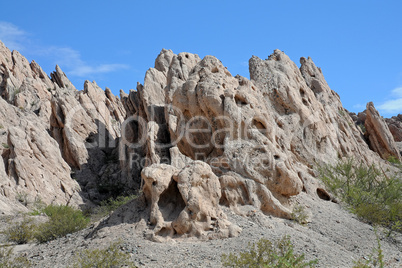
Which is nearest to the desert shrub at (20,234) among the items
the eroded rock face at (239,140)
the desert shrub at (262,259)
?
the eroded rock face at (239,140)

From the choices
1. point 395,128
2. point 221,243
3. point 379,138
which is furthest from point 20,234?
point 395,128

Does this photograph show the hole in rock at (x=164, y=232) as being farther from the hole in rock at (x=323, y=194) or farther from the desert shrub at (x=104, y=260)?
the hole in rock at (x=323, y=194)

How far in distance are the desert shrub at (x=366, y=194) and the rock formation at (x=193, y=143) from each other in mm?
1190

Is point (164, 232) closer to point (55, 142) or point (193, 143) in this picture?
point (193, 143)

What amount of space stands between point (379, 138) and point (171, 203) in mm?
28120

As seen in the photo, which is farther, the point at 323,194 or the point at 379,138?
the point at 379,138

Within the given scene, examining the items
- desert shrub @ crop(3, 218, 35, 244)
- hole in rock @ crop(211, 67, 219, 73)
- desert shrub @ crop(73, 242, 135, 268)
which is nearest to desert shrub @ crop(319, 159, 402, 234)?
hole in rock @ crop(211, 67, 219, 73)

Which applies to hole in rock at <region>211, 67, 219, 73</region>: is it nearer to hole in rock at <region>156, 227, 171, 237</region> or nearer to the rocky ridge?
the rocky ridge

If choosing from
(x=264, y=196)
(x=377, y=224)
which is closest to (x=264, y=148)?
(x=264, y=196)

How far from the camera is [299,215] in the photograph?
1392 centimetres

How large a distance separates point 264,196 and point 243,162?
1425 mm

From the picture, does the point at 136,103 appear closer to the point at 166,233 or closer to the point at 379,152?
the point at 379,152

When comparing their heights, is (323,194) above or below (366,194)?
below

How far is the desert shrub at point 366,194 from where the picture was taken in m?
16.1
